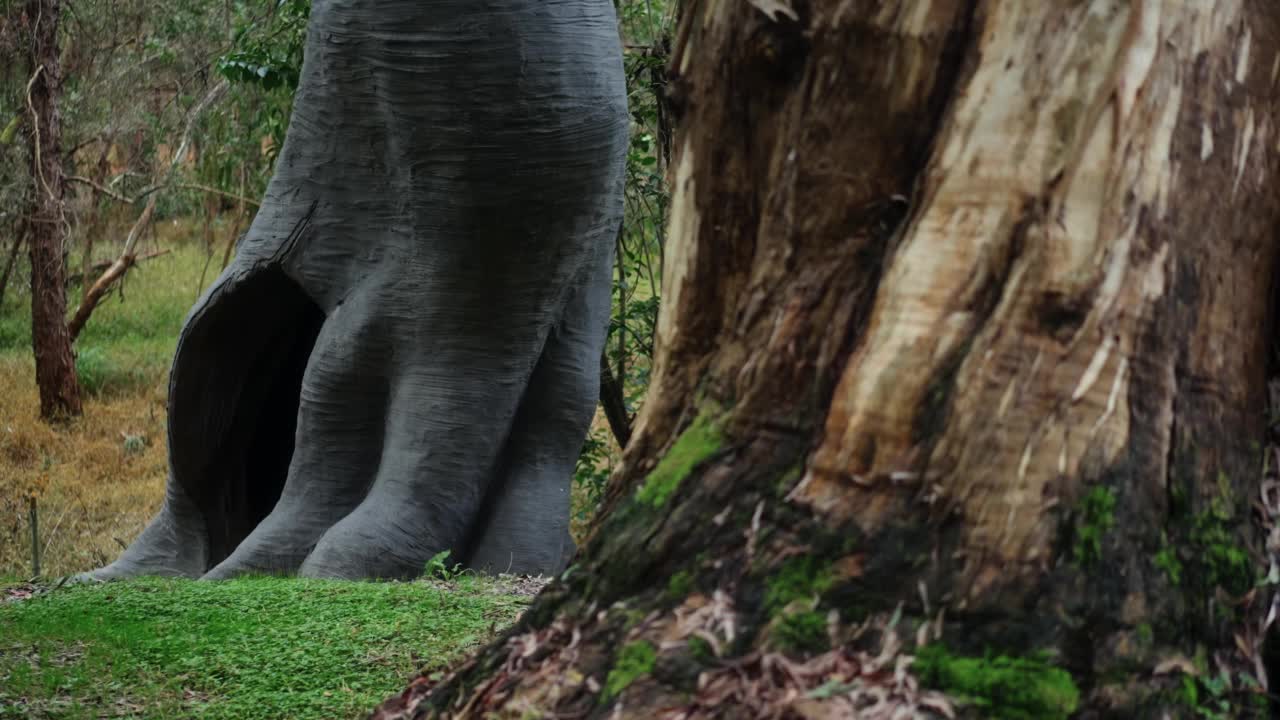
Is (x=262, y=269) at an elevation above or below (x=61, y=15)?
below

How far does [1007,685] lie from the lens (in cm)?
210

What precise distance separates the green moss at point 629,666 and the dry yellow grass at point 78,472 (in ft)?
29.2

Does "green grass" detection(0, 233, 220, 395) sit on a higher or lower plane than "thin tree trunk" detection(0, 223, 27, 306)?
lower

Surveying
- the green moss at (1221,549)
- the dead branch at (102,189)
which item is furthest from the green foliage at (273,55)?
the green moss at (1221,549)

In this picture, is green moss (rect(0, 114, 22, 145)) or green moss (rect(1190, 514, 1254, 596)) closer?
green moss (rect(1190, 514, 1254, 596))

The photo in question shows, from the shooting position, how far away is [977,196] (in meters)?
2.30

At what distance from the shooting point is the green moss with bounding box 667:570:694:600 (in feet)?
7.61

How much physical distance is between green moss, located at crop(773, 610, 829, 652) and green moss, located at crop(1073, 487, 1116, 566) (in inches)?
15.6

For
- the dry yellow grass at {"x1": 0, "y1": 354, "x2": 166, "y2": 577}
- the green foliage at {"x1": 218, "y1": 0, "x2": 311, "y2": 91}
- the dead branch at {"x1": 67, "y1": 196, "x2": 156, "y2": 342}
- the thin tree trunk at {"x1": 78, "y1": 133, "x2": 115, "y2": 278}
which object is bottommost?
the dry yellow grass at {"x1": 0, "y1": 354, "x2": 166, "y2": 577}

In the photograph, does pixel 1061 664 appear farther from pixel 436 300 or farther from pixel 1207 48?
pixel 436 300

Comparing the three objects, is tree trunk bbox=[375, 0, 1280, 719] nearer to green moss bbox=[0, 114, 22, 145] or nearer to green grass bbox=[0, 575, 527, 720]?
green grass bbox=[0, 575, 527, 720]

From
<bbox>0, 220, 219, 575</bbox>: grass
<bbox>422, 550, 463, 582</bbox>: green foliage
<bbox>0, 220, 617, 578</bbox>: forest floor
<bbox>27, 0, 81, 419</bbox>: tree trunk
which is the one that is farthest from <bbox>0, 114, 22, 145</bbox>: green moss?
<bbox>422, 550, 463, 582</bbox>: green foliage


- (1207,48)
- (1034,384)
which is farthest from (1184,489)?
(1207,48)

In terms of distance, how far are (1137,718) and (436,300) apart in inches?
174
